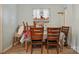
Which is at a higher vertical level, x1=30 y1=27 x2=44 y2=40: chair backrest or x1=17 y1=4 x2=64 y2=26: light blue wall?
x1=17 y1=4 x2=64 y2=26: light blue wall

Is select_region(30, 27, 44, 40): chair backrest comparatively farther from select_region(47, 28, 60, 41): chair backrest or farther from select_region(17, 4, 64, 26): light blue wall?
select_region(17, 4, 64, 26): light blue wall

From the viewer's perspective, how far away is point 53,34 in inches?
179

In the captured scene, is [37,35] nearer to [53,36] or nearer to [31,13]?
[53,36]

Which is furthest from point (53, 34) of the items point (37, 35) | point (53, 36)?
point (37, 35)

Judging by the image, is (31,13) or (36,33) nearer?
Answer: (36,33)

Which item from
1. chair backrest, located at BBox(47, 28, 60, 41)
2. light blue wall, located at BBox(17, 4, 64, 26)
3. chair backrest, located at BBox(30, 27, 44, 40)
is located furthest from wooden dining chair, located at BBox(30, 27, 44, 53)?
light blue wall, located at BBox(17, 4, 64, 26)

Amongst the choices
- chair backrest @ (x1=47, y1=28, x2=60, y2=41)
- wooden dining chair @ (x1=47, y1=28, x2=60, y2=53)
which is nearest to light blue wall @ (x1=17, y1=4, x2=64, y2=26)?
wooden dining chair @ (x1=47, y1=28, x2=60, y2=53)

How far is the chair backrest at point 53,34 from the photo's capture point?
14.6 feet

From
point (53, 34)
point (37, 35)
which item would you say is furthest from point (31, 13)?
point (53, 34)

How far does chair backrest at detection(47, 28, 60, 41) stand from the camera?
4.45 metres

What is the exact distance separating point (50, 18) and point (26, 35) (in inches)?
102

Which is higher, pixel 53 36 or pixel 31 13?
pixel 31 13

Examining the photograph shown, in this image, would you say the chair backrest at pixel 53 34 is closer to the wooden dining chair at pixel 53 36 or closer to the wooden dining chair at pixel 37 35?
the wooden dining chair at pixel 53 36

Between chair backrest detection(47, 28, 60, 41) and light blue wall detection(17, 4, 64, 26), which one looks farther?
light blue wall detection(17, 4, 64, 26)
